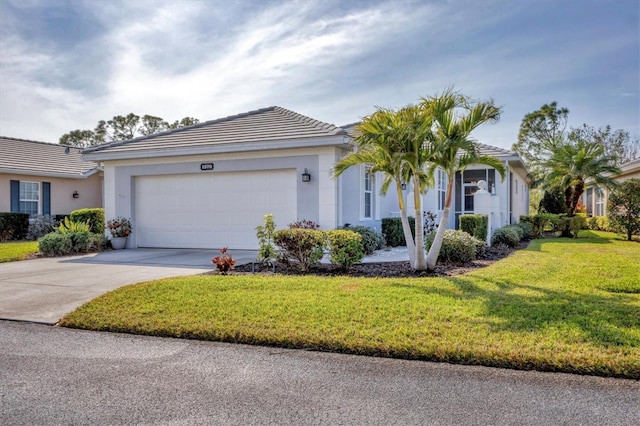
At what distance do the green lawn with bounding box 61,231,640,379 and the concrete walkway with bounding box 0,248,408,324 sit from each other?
0.66 metres

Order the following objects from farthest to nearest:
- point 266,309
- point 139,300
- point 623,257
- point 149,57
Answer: point 149,57, point 623,257, point 139,300, point 266,309

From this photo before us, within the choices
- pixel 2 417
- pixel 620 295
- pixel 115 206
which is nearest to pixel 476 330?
pixel 620 295

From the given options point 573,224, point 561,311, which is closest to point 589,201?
point 573,224

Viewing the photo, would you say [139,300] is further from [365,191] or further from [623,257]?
[623,257]

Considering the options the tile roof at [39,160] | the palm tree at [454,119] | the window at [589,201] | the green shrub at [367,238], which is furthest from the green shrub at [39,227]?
the window at [589,201]

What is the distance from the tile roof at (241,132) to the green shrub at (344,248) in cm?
345

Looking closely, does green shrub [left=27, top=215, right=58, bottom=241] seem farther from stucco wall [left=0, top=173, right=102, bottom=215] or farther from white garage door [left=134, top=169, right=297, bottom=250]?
white garage door [left=134, top=169, right=297, bottom=250]

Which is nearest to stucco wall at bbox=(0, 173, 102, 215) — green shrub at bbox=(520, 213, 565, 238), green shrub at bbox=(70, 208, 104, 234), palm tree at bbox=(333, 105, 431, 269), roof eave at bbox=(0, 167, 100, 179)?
roof eave at bbox=(0, 167, 100, 179)

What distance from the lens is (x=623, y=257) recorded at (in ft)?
36.6

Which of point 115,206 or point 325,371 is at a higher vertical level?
point 115,206

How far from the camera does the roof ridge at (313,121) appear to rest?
A: 11.8 meters

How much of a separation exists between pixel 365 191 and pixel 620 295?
8154mm

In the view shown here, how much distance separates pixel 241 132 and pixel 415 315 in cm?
940

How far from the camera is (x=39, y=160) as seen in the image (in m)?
21.5
